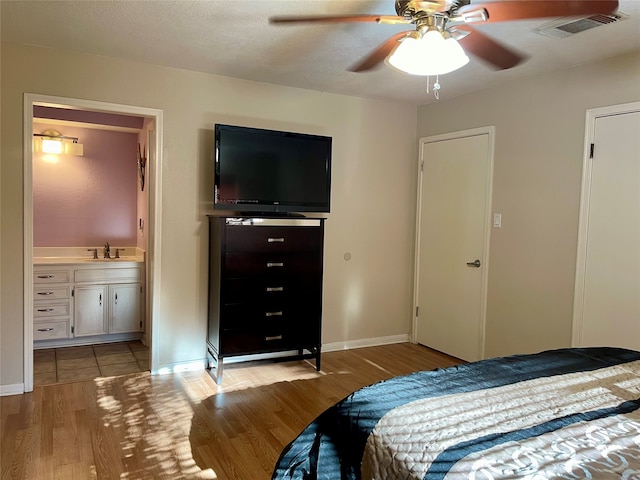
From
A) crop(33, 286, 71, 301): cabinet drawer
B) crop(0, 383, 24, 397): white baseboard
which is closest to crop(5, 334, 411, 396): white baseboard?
crop(0, 383, 24, 397): white baseboard

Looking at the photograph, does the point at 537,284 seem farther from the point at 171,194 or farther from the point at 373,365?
the point at 171,194

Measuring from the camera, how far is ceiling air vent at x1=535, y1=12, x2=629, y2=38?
2.41 meters

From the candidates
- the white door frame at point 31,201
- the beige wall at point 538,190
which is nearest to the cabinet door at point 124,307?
the white door frame at point 31,201

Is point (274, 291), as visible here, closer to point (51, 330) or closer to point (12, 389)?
point (12, 389)

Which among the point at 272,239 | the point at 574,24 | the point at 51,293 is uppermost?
the point at 574,24

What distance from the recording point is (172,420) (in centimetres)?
283

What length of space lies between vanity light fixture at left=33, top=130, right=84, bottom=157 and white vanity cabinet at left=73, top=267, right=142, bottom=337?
46.9 inches

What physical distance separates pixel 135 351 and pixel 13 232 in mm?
1555

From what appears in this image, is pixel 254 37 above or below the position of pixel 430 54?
above

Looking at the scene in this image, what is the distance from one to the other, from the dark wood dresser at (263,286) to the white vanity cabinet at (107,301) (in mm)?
1115

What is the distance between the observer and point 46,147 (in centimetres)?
432

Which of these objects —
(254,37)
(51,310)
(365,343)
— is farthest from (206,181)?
(365,343)

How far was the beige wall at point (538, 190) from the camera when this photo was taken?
3.16 meters

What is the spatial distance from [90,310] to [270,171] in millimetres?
2168
